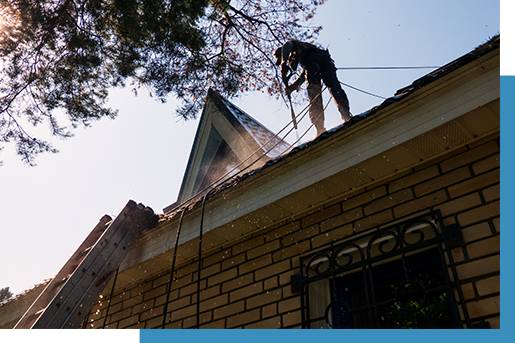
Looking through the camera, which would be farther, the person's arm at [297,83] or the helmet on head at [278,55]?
the helmet on head at [278,55]

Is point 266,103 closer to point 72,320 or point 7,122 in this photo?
point 7,122

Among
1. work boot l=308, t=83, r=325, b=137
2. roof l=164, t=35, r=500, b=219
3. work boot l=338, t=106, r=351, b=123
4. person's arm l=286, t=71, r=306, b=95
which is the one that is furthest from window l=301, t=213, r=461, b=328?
person's arm l=286, t=71, r=306, b=95

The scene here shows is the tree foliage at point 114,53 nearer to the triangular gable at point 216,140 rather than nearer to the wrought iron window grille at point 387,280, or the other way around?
the triangular gable at point 216,140

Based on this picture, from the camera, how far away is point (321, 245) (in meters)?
2.58

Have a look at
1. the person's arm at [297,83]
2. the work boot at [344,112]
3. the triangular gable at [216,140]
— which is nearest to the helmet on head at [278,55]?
the person's arm at [297,83]

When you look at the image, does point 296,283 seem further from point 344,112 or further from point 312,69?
point 312,69

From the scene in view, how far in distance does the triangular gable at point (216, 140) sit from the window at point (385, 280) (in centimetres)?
270

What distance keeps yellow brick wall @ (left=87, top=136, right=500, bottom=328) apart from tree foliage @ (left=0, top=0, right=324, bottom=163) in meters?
2.54

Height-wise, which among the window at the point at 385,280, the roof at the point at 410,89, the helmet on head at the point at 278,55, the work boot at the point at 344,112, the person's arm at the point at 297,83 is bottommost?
the window at the point at 385,280

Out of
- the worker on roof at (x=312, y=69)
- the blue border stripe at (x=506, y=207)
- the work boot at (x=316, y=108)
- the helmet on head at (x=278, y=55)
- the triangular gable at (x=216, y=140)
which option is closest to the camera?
the blue border stripe at (x=506, y=207)

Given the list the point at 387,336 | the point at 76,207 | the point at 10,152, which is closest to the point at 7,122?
the point at 10,152

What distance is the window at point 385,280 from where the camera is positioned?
2082 mm

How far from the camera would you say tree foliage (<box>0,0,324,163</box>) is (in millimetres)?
4484

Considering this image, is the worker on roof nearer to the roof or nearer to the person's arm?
the person's arm
